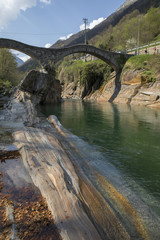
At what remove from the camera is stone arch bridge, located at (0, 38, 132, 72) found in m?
23.6

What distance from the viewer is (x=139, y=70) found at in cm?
2342

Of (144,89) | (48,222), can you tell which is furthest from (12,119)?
(144,89)

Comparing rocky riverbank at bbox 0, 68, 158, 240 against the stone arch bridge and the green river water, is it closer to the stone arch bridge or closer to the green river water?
the green river water

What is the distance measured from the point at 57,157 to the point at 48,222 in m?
1.91

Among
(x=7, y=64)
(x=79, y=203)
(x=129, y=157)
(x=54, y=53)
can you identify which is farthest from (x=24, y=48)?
(x=79, y=203)

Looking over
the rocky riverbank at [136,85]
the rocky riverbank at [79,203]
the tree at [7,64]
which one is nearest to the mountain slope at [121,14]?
the rocky riverbank at [136,85]

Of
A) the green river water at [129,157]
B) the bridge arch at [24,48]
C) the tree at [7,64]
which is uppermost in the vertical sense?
the bridge arch at [24,48]

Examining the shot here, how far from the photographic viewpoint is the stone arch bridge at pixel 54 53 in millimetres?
23562

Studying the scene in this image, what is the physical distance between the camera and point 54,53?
26859mm

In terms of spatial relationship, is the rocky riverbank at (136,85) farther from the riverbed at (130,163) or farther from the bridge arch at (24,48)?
the riverbed at (130,163)

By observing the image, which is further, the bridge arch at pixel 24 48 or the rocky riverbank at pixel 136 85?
the bridge arch at pixel 24 48

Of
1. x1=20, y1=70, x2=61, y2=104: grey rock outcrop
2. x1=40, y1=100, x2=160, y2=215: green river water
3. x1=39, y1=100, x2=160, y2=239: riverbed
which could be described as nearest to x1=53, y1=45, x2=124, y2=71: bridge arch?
x1=20, y1=70, x2=61, y2=104: grey rock outcrop

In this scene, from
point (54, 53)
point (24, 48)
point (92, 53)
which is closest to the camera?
point (24, 48)

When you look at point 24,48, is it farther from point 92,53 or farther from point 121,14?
point 121,14
